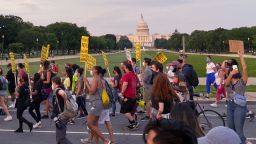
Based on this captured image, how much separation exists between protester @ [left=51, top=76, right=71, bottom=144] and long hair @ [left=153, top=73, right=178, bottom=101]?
1734mm

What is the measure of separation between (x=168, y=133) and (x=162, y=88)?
5804 millimetres

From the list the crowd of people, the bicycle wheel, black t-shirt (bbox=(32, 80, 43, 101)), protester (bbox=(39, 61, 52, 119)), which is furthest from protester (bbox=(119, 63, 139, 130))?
protester (bbox=(39, 61, 52, 119))

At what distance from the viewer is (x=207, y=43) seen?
161125 millimetres

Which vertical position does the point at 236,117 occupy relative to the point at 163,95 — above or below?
below

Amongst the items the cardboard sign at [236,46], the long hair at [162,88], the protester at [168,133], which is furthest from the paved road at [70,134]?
the protester at [168,133]

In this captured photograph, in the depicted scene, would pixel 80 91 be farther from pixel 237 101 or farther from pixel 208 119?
pixel 237 101

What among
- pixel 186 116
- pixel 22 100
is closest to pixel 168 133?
pixel 186 116

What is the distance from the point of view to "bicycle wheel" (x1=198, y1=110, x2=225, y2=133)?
10924mm

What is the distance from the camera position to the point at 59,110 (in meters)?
8.83

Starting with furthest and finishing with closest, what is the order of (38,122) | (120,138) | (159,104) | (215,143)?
(38,122), (120,138), (159,104), (215,143)

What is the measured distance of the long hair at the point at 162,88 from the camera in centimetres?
797

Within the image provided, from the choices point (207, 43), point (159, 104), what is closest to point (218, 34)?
point (207, 43)

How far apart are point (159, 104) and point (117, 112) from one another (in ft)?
25.0

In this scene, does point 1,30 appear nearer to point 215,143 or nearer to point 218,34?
point 218,34
